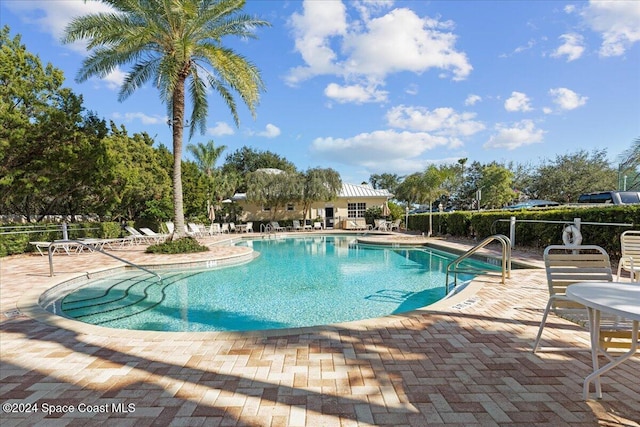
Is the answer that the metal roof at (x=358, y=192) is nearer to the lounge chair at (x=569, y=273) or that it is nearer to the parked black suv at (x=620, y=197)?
the parked black suv at (x=620, y=197)

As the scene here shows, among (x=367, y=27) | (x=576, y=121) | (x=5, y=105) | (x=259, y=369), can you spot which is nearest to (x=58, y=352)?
(x=259, y=369)

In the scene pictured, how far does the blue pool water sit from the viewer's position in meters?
5.37

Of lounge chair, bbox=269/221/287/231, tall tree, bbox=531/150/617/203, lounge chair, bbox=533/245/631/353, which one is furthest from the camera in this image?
tall tree, bbox=531/150/617/203

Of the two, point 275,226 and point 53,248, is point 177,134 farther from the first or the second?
point 275,226

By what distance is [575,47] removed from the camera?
10.5 meters

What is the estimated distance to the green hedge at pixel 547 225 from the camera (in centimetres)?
793

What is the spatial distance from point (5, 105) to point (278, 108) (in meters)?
13.8

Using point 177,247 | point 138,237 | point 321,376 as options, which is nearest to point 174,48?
point 177,247

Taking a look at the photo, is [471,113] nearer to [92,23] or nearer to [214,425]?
[92,23]

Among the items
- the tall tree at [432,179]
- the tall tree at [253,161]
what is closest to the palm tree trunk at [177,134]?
the tall tree at [432,179]

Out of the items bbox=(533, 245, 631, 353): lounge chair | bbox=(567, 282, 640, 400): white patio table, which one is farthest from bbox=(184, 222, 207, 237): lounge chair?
bbox=(567, 282, 640, 400): white patio table

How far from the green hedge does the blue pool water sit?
105 inches

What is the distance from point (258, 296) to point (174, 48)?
8154mm

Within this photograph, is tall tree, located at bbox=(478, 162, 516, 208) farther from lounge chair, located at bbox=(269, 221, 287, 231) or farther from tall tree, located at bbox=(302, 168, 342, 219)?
lounge chair, located at bbox=(269, 221, 287, 231)
